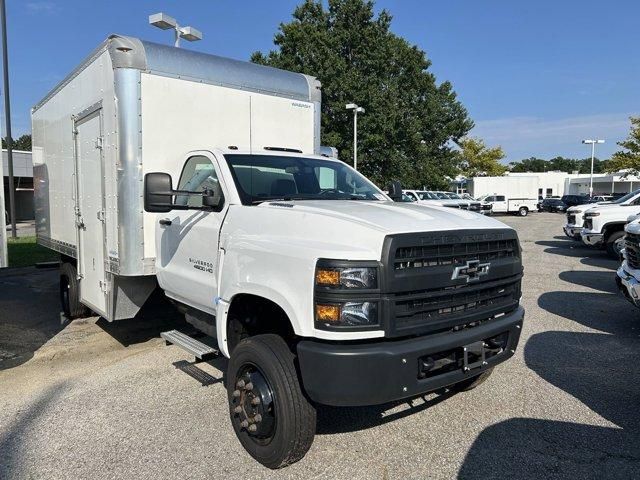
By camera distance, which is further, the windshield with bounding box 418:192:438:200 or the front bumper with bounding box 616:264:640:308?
the windshield with bounding box 418:192:438:200

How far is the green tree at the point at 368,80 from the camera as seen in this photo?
3178 cm

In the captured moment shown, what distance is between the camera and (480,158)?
6119 centimetres

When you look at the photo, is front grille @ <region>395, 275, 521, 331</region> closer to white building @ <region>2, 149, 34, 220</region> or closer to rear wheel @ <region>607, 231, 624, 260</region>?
rear wheel @ <region>607, 231, 624, 260</region>

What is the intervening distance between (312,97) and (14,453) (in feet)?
15.0

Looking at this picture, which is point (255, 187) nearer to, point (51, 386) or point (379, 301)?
point (379, 301)

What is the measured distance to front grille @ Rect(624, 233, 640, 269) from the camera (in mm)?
6148

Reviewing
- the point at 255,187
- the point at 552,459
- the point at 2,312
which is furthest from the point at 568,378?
the point at 2,312

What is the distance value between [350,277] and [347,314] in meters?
0.21

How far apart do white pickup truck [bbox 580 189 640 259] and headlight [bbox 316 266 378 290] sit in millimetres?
12194

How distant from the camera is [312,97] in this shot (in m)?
6.20

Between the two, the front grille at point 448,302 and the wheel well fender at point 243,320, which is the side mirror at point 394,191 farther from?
the wheel well fender at point 243,320

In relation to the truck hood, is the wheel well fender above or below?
below

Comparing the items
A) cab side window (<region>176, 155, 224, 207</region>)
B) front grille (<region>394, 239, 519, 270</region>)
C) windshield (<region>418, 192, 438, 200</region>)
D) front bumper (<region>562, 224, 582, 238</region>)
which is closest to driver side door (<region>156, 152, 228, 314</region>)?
cab side window (<region>176, 155, 224, 207</region>)

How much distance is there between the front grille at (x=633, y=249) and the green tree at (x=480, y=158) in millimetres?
56297
